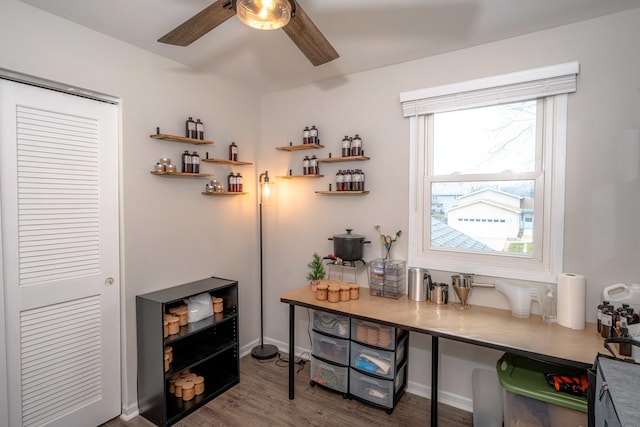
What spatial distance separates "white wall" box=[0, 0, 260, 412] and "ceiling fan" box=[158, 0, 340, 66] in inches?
33.1

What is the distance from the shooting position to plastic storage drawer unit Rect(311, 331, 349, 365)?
2.50 m

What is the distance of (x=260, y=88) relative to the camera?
324 centimetres

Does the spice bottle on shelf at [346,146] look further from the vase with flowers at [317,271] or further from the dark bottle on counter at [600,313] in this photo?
the dark bottle on counter at [600,313]

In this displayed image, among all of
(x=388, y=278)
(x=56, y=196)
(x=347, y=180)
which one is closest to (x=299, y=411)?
(x=388, y=278)

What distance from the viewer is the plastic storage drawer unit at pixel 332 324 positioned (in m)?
2.49

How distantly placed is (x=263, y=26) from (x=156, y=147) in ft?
4.72

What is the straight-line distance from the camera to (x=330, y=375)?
258cm

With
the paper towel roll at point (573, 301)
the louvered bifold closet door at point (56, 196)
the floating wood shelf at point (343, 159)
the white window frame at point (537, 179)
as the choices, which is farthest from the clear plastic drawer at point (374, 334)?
the louvered bifold closet door at point (56, 196)

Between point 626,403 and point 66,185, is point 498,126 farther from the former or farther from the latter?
point 66,185

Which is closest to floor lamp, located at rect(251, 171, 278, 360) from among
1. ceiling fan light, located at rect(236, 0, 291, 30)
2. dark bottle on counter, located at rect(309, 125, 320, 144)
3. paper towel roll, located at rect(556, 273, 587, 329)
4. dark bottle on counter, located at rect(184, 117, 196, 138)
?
dark bottle on counter, located at rect(309, 125, 320, 144)

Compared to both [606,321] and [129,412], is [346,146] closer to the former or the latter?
[606,321]

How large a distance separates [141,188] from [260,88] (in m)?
1.54

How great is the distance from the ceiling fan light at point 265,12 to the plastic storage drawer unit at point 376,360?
213 centimetres

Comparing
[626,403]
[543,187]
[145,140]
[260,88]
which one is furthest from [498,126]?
[145,140]
